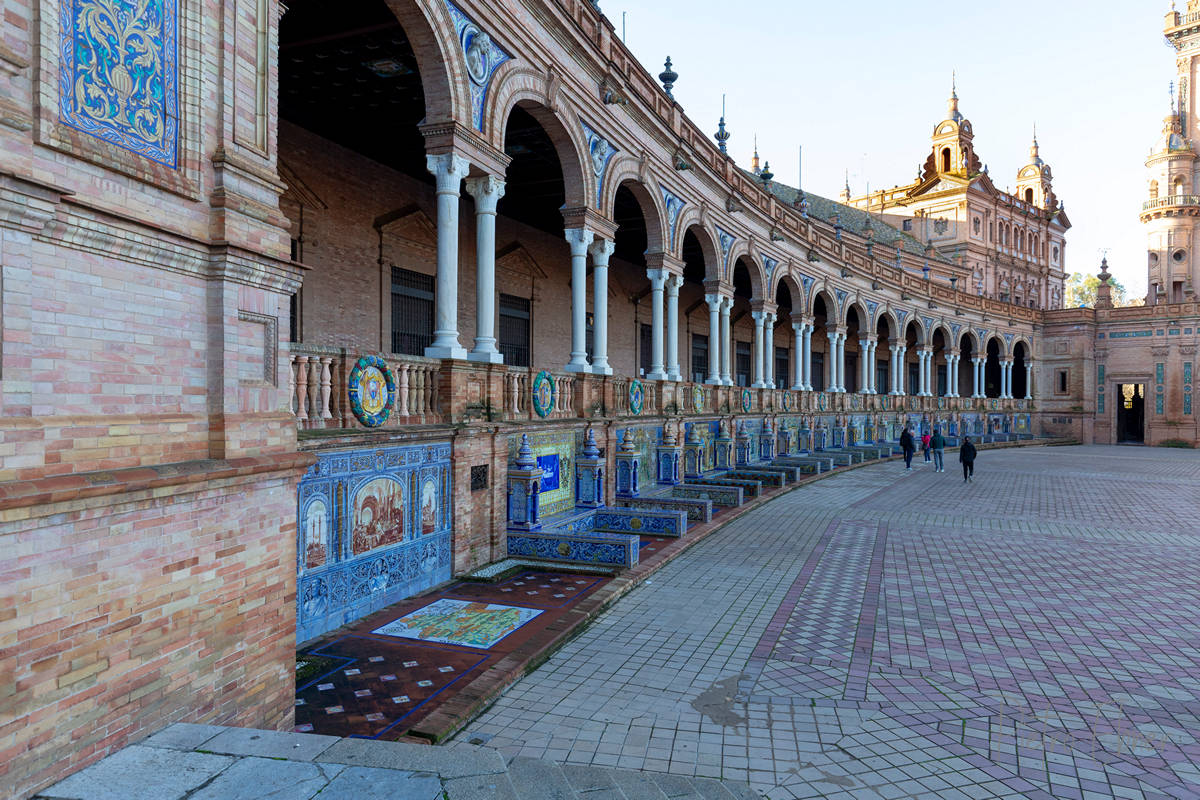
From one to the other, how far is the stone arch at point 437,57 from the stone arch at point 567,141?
5.23 feet

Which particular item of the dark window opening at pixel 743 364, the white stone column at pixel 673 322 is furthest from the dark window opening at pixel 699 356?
the white stone column at pixel 673 322

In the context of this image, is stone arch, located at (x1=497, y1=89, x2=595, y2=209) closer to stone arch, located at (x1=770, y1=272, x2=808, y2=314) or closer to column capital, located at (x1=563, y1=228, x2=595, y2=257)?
column capital, located at (x1=563, y1=228, x2=595, y2=257)

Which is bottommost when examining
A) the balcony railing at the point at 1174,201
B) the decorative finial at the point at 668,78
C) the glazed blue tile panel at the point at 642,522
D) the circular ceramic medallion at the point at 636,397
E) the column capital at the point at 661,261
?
the glazed blue tile panel at the point at 642,522

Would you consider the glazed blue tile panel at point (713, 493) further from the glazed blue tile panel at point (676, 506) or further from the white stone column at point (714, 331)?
the white stone column at point (714, 331)

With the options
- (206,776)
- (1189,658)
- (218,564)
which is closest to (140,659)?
(218,564)

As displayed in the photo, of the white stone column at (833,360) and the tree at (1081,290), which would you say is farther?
the tree at (1081,290)

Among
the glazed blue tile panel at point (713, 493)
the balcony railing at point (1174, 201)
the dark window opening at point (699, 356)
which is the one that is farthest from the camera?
the balcony railing at point (1174, 201)

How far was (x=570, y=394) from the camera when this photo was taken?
1151 cm

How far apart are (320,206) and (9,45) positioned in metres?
8.36

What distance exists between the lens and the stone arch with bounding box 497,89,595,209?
33.8ft

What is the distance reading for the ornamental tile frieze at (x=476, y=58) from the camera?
27.5ft

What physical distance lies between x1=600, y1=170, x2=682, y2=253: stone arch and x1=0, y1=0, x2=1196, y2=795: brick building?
2.9 inches

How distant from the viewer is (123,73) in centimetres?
400

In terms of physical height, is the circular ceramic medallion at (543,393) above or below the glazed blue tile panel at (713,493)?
above
